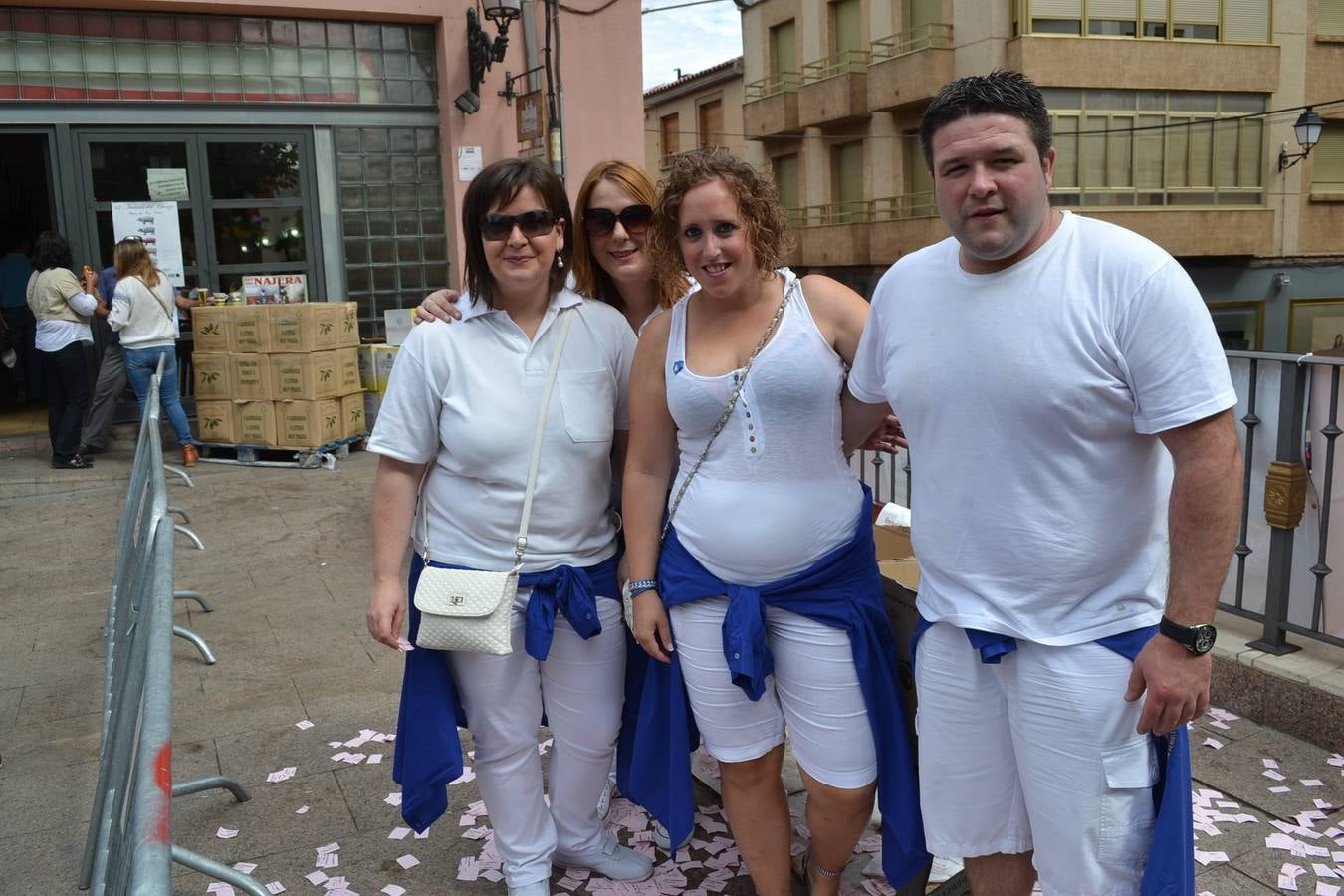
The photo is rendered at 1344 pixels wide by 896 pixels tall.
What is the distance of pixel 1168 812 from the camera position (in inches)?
78.1

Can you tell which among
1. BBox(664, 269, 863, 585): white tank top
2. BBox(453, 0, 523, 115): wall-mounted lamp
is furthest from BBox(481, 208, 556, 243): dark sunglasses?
BBox(453, 0, 523, 115): wall-mounted lamp

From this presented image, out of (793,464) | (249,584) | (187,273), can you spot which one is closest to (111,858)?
(793,464)

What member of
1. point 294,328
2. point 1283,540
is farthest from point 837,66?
point 1283,540

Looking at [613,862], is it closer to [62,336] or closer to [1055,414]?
[1055,414]

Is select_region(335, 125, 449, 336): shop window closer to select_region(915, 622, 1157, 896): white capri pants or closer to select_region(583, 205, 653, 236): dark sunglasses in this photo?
select_region(583, 205, 653, 236): dark sunglasses

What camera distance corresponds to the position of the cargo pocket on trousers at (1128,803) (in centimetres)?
200

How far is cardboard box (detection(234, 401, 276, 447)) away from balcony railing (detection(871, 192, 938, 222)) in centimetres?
2034

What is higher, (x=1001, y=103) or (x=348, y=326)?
(x=1001, y=103)

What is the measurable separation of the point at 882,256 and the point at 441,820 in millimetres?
25981

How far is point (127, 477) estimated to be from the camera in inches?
345

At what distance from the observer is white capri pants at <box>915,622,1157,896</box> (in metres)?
2.00

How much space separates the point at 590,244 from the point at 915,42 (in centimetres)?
2660

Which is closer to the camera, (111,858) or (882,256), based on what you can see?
(111,858)

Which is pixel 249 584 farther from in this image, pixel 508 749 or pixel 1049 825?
pixel 1049 825
